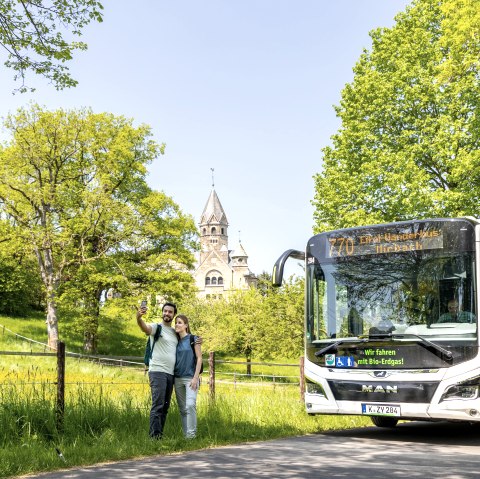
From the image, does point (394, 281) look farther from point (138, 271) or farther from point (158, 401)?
point (138, 271)

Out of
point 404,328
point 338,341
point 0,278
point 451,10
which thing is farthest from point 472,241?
point 0,278

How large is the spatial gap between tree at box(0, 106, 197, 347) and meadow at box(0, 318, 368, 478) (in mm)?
24927

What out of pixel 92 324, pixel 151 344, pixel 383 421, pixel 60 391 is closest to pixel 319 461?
pixel 151 344

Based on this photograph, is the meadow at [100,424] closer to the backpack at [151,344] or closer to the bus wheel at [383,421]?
the bus wheel at [383,421]

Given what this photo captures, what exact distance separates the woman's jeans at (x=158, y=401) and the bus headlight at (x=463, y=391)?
3.66 metres

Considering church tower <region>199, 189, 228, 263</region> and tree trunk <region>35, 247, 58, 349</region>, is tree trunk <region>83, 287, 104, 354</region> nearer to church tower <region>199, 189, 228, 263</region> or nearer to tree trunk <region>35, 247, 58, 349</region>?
tree trunk <region>35, 247, 58, 349</region>

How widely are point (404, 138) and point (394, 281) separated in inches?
654

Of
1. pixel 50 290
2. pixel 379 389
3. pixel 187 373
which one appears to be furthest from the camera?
pixel 50 290

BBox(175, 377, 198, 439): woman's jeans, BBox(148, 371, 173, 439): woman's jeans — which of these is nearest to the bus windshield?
BBox(175, 377, 198, 439): woman's jeans

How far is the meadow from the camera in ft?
24.6

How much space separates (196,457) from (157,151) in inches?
1328

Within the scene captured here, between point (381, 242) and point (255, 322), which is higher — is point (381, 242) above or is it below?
above

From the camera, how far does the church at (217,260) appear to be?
11525cm

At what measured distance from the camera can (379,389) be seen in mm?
9852
